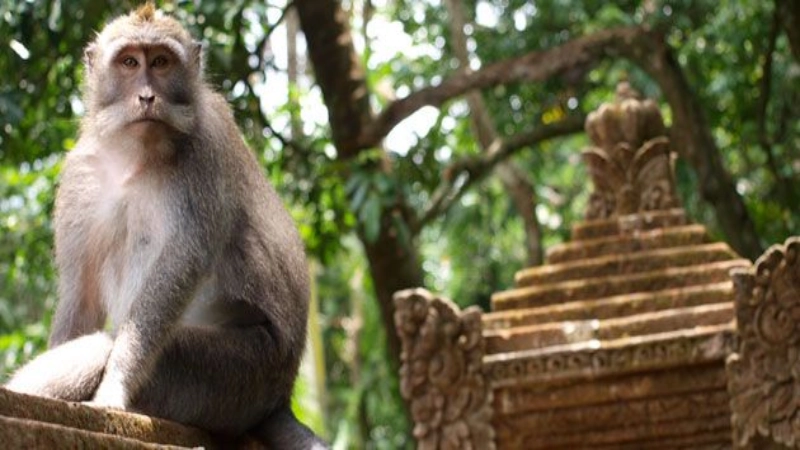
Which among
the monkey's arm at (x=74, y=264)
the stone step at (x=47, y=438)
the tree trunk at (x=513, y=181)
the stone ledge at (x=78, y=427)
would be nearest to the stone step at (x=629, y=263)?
the monkey's arm at (x=74, y=264)

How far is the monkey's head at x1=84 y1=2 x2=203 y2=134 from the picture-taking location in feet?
17.6

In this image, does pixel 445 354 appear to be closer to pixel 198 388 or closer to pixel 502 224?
pixel 198 388

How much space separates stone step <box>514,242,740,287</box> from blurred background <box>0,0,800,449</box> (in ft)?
4.68

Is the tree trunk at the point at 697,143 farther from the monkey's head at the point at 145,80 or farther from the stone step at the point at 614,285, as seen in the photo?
the monkey's head at the point at 145,80

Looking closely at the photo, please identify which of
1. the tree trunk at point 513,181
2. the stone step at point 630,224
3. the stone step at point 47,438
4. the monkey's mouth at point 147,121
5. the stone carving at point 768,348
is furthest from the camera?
the tree trunk at point 513,181

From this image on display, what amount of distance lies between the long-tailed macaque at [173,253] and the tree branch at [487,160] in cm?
602

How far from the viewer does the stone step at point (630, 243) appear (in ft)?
27.2

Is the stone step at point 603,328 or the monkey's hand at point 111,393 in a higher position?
the stone step at point 603,328

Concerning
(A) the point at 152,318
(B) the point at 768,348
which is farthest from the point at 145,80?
(B) the point at 768,348

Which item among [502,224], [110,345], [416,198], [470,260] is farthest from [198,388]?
[470,260]

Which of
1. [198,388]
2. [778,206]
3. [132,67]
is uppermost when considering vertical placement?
[778,206]

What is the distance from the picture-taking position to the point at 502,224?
15.0 meters

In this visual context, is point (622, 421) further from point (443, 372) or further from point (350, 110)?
point (350, 110)

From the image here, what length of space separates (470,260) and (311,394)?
8.56 ft
